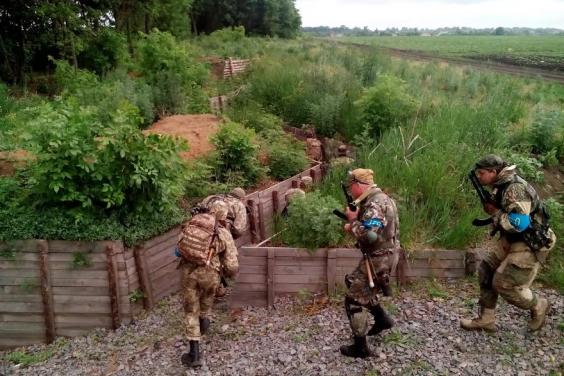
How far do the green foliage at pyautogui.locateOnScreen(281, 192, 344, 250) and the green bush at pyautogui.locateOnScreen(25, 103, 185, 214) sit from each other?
5.25ft

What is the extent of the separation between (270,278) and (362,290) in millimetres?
1549

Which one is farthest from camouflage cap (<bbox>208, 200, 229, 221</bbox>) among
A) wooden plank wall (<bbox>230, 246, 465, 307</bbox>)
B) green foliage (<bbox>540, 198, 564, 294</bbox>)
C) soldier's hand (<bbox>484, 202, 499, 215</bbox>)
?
green foliage (<bbox>540, 198, 564, 294</bbox>)

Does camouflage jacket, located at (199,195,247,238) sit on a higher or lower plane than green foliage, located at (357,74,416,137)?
lower

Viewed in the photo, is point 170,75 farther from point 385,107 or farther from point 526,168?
point 526,168

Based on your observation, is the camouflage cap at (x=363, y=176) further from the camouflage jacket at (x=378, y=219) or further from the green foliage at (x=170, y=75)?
the green foliage at (x=170, y=75)

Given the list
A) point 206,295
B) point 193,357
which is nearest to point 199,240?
point 206,295

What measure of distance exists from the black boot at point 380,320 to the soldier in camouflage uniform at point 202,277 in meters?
1.53

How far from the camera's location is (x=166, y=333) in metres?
5.80

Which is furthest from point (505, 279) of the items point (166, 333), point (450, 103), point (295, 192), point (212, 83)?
point (212, 83)

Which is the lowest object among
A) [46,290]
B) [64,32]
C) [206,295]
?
[46,290]

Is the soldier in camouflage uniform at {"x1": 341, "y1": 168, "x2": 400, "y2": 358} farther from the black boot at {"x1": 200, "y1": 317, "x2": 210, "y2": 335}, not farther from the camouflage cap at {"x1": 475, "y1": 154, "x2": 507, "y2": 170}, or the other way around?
the black boot at {"x1": 200, "y1": 317, "x2": 210, "y2": 335}

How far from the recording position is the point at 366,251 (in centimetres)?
484

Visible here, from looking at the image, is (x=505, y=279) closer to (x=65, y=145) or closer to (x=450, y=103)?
(x=65, y=145)

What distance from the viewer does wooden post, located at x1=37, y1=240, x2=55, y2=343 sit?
586cm
